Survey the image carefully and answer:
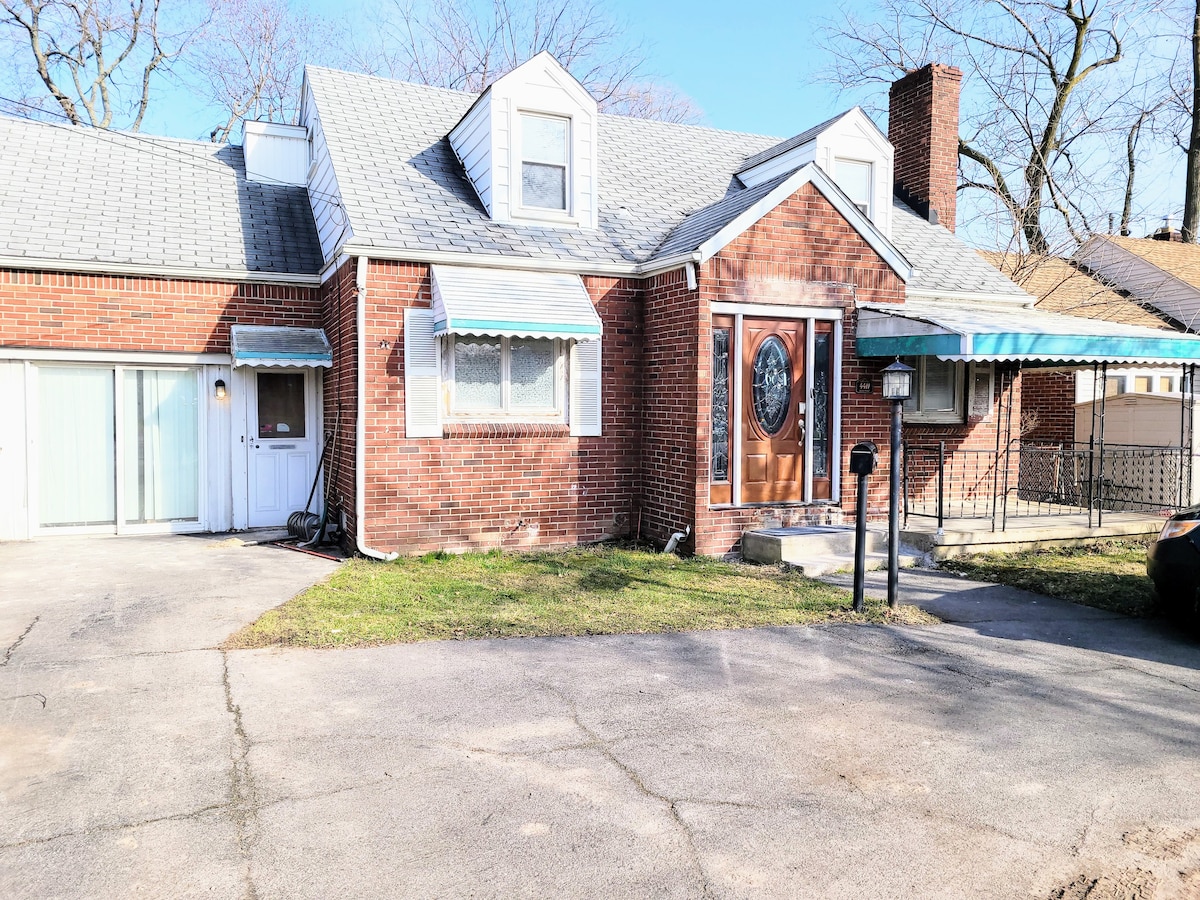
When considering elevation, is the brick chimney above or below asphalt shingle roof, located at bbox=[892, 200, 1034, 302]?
above

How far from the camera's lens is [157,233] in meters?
10.8

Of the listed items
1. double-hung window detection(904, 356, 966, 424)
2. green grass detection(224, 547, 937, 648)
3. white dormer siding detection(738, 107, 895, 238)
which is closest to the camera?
green grass detection(224, 547, 937, 648)

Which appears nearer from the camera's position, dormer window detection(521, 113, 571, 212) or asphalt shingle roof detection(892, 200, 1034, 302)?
dormer window detection(521, 113, 571, 212)

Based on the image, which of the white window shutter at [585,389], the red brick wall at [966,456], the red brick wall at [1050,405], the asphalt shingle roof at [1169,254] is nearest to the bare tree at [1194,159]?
the asphalt shingle roof at [1169,254]

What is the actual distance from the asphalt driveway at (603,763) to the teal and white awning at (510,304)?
3.78 metres

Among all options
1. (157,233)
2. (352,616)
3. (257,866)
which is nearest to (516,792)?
(257,866)

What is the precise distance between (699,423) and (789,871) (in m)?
6.43

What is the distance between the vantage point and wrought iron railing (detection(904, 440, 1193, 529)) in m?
11.3

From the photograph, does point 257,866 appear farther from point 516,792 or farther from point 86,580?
point 86,580

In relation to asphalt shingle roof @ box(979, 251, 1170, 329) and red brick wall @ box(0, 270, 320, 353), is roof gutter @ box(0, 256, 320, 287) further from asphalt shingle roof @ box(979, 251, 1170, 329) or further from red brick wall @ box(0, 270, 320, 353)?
asphalt shingle roof @ box(979, 251, 1170, 329)

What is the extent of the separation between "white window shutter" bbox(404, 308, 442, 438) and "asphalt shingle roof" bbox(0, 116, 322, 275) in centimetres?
246

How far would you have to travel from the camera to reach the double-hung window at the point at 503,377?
32.1ft

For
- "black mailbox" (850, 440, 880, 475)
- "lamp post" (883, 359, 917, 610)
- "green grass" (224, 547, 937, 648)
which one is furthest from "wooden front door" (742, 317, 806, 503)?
"black mailbox" (850, 440, 880, 475)

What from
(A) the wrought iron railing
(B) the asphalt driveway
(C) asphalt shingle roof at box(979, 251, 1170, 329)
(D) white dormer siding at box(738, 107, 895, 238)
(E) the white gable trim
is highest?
(D) white dormer siding at box(738, 107, 895, 238)
